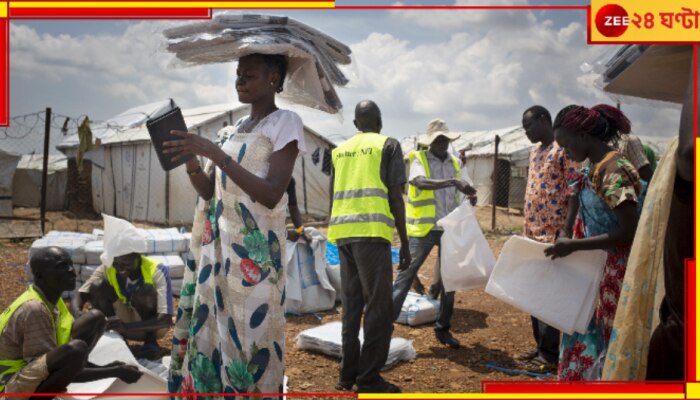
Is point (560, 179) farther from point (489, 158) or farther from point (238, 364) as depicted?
point (489, 158)

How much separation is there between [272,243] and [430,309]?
3306mm

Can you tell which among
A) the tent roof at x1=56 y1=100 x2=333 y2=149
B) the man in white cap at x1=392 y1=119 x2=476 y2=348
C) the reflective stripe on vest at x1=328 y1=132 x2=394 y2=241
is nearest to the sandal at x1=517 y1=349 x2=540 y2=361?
the man in white cap at x1=392 y1=119 x2=476 y2=348

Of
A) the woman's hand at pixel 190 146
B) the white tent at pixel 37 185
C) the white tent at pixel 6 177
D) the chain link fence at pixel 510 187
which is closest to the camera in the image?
the woman's hand at pixel 190 146

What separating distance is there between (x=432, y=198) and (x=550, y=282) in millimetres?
2231

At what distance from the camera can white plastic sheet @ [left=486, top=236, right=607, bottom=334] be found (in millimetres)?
2822

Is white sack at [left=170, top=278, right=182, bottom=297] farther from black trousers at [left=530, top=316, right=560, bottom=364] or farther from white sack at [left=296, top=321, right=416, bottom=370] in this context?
black trousers at [left=530, top=316, right=560, bottom=364]

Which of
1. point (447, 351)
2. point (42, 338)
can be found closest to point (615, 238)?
point (447, 351)

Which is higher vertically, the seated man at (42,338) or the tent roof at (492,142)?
the tent roof at (492,142)

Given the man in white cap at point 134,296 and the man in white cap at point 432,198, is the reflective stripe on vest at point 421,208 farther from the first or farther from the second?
the man in white cap at point 134,296

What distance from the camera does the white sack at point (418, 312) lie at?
5.23 meters

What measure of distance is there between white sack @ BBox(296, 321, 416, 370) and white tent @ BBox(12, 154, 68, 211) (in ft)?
51.9

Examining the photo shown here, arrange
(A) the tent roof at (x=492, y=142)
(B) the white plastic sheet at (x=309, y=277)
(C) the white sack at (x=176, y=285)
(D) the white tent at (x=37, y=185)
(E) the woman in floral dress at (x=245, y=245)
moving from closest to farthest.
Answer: (E) the woman in floral dress at (x=245, y=245), (B) the white plastic sheet at (x=309, y=277), (C) the white sack at (x=176, y=285), (D) the white tent at (x=37, y=185), (A) the tent roof at (x=492, y=142)

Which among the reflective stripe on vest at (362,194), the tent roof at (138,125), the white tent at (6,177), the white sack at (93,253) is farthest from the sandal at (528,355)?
the white tent at (6,177)

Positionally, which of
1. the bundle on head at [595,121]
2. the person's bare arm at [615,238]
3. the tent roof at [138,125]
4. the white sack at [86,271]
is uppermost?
the tent roof at [138,125]
